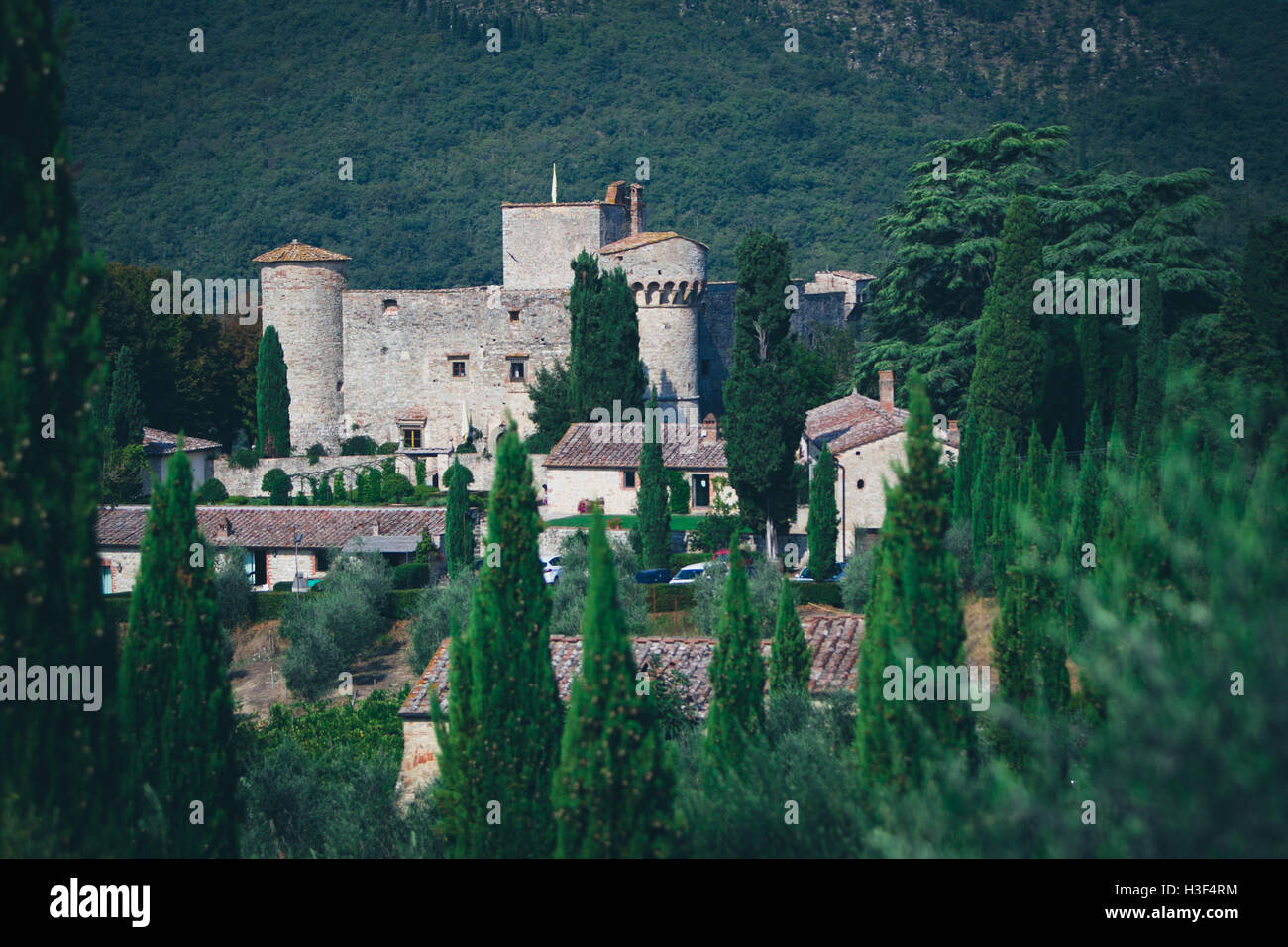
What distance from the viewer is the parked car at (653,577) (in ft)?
101

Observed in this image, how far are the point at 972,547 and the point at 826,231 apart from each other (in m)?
51.5

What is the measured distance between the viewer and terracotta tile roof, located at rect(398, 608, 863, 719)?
18.2 metres

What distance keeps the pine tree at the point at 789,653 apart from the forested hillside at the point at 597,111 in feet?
168

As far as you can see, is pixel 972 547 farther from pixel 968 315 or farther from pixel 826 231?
pixel 826 231

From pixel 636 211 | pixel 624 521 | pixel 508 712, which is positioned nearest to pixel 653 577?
pixel 624 521

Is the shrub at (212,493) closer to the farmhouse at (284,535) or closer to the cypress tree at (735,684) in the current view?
the farmhouse at (284,535)

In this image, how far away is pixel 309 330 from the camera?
45969 millimetres

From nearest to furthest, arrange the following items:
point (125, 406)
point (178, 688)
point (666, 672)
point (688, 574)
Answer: point (178, 688), point (666, 672), point (688, 574), point (125, 406)

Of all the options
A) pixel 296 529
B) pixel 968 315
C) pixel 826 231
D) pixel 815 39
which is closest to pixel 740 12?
pixel 815 39

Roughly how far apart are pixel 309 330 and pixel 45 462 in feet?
121

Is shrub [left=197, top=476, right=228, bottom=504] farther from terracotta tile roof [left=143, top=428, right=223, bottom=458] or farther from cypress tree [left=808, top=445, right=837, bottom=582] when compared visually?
cypress tree [left=808, top=445, right=837, bottom=582]

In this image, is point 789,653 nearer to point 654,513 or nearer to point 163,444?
point 654,513

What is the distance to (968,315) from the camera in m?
41.1
